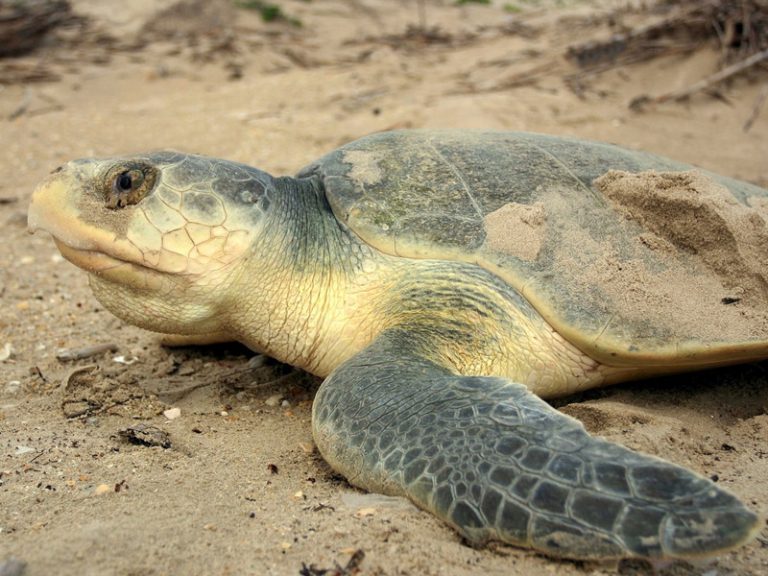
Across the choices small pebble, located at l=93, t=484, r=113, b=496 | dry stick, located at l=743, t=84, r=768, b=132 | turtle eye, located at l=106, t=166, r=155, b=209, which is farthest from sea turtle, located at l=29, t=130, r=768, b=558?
dry stick, located at l=743, t=84, r=768, b=132

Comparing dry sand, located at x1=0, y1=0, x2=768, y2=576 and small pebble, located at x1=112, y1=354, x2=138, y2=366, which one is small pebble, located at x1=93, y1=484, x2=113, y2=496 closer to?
dry sand, located at x1=0, y1=0, x2=768, y2=576

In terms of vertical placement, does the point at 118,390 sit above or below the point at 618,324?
below

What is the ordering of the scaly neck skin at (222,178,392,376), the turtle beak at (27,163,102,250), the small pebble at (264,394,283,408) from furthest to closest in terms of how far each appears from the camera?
the small pebble at (264,394,283,408), the scaly neck skin at (222,178,392,376), the turtle beak at (27,163,102,250)

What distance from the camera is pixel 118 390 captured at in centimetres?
190

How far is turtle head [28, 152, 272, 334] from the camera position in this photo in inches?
66.9

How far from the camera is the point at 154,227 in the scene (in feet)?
5.59

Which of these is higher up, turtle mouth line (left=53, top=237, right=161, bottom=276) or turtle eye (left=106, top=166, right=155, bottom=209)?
turtle eye (left=106, top=166, right=155, bottom=209)

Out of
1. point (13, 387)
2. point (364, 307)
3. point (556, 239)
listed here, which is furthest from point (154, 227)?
point (556, 239)

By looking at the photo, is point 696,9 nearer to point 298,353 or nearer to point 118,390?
point 298,353

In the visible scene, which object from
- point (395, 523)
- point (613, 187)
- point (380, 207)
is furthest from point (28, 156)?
point (395, 523)

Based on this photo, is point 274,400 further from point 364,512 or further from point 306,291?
point 364,512

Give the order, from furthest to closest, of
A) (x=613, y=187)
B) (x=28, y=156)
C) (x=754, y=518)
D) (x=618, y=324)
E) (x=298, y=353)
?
(x=28, y=156) → (x=613, y=187) → (x=298, y=353) → (x=618, y=324) → (x=754, y=518)

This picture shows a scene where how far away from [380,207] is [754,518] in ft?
3.72

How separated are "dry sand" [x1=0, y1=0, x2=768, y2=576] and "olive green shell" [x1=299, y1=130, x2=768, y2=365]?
21 centimetres
